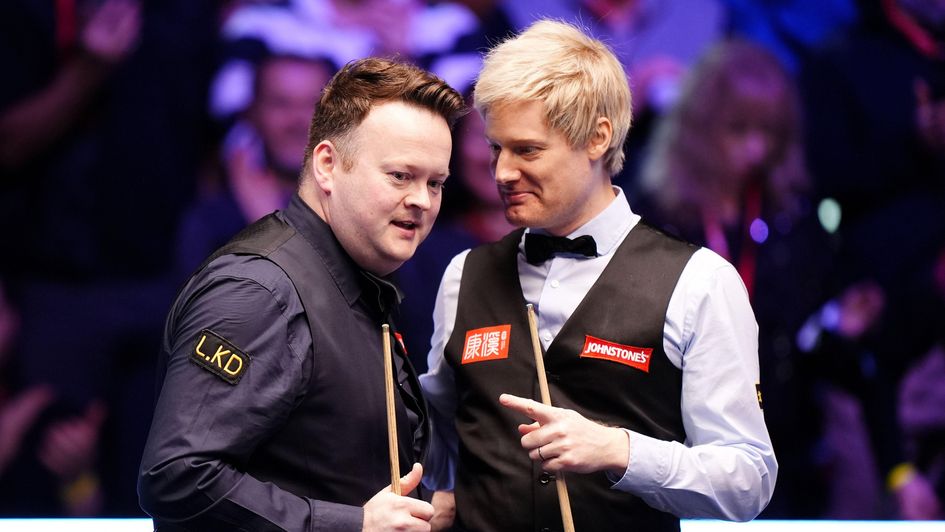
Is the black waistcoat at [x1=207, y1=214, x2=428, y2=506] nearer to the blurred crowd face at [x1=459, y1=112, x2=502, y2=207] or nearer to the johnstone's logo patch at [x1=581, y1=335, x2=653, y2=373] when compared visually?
the johnstone's logo patch at [x1=581, y1=335, x2=653, y2=373]

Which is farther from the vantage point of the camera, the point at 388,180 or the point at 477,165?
the point at 477,165

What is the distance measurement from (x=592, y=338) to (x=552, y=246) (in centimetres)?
25

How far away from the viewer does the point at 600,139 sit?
219 centimetres

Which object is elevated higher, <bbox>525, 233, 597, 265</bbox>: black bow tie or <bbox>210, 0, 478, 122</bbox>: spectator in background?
<bbox>210, 0, 478, 122</bbox>: spectator in background

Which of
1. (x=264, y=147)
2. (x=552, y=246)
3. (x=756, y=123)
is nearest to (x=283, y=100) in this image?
(x=264, y=147)

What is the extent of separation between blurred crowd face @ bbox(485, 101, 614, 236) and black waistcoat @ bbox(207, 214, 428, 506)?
40 centimetres

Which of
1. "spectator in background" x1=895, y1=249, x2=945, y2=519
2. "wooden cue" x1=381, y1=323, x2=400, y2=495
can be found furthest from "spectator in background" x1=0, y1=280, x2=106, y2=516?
"spectator in background" x1=895, y1=249, x2=945, y2=519

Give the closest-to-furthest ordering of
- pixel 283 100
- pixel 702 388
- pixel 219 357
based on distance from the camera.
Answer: pixel 219 357, pixel 702 388, pixel 283 100

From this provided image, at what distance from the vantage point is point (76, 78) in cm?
446

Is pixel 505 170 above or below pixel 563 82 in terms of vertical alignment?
below

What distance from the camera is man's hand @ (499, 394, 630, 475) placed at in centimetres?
182

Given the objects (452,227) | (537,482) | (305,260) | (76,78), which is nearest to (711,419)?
(537,482)

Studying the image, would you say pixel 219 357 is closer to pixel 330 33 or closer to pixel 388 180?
pixel 388 180

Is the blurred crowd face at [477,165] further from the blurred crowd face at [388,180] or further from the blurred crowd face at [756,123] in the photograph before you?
the blurred crowd face at [388,180]
